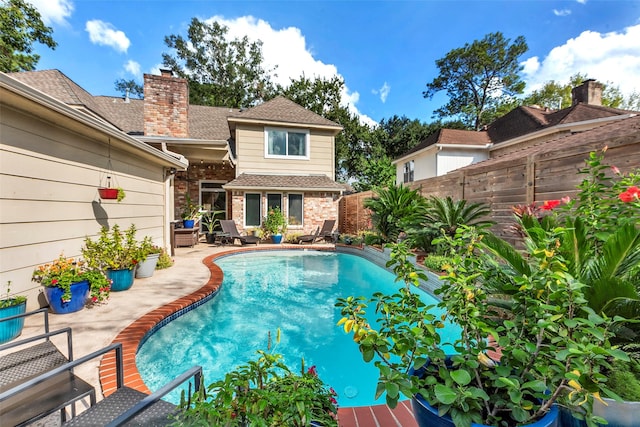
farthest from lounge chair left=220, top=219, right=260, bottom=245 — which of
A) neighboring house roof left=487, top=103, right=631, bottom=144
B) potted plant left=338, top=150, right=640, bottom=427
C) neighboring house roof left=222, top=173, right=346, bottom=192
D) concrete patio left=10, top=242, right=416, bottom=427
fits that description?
neighboring house roof left=487, top=103, right=631, bottom=144

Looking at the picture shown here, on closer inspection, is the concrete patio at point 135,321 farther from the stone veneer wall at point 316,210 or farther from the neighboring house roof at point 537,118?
the neighboring house roof at point 537,118

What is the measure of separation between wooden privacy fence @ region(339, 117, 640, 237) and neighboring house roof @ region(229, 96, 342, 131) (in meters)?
7.36

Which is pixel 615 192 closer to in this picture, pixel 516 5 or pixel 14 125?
pixel 14 125

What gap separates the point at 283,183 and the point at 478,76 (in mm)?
23785

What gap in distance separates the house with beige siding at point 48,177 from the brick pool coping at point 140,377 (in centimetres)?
176

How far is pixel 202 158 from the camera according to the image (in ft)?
37.5

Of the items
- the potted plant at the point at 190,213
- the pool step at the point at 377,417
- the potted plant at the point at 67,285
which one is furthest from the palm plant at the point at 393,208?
the potted plant at the point at 67,285

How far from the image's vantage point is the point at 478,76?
25.6 meters

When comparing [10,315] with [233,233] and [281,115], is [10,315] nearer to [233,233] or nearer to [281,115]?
[233,233]

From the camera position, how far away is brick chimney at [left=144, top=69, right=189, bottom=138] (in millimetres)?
10641

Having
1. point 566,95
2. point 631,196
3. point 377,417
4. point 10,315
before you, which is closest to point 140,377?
point 10,315

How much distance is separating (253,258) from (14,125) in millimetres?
7127

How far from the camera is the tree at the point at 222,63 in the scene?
85.6 ft

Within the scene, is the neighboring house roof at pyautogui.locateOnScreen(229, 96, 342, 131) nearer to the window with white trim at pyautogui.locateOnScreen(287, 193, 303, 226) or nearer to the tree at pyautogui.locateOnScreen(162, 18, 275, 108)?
the window with white trim at pyautogui.locateOnScreen(287, 193, 303, 226)
